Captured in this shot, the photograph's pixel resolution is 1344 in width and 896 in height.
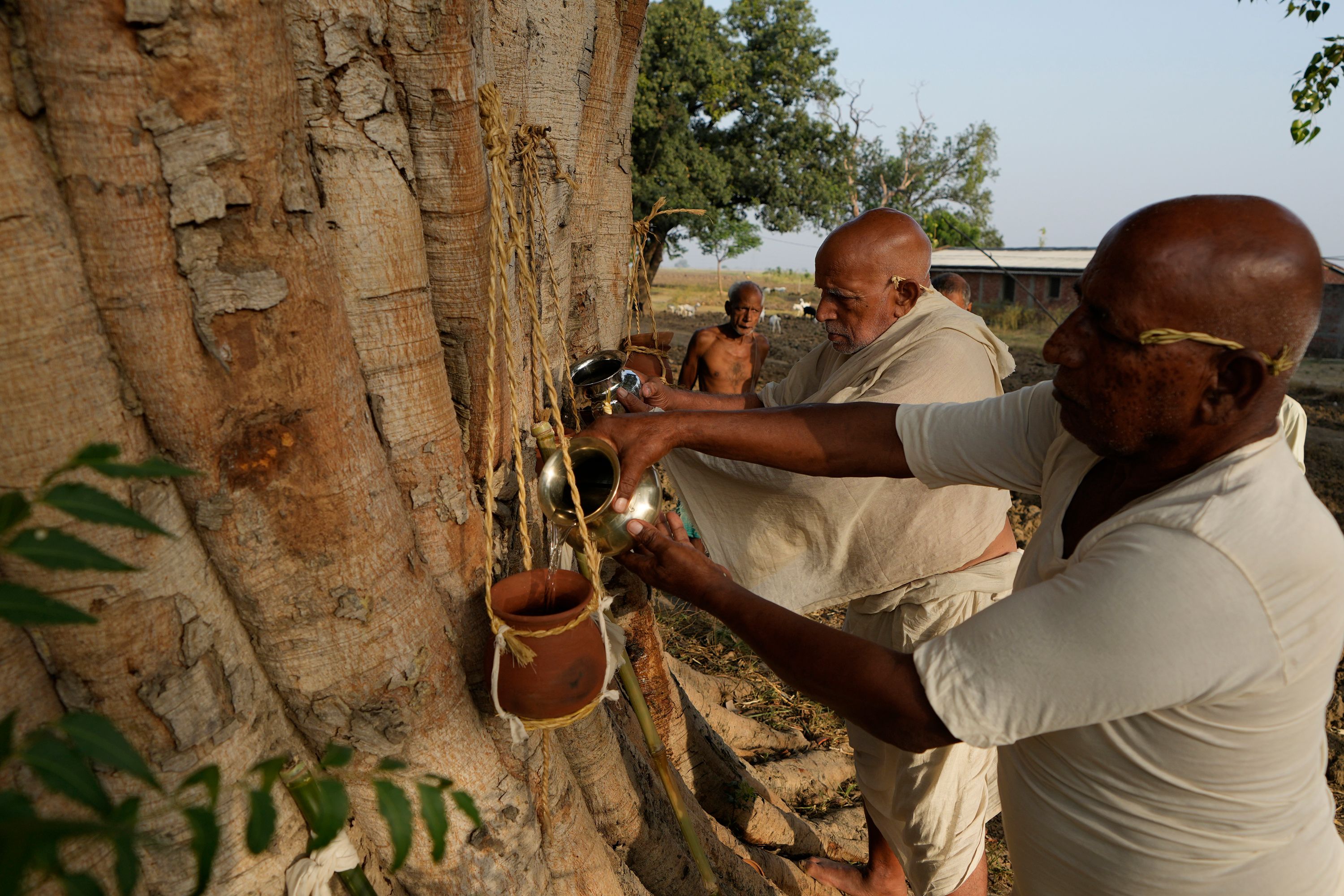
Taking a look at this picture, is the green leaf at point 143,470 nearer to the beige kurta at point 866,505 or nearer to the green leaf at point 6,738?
the green leaf at point 6,738

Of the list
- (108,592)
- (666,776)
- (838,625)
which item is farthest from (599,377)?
(838,625)

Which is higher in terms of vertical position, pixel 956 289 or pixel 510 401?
pixel 510 401

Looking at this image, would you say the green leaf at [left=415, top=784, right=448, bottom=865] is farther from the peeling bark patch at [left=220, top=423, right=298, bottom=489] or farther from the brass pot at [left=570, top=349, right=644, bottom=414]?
the brass pot at [left=570, top=349, right=644, bottom=414]

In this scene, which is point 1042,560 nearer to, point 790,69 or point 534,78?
point 534,78

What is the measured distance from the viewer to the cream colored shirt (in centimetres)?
145

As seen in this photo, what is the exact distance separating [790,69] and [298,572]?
75.4ft

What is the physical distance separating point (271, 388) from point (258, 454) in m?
0.12

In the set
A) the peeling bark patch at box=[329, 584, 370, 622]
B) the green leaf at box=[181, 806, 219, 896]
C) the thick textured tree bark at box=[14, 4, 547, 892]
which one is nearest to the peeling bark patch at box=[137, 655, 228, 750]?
the thick textured tree bark at box=[14, 4, 547, 892]

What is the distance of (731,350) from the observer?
26.5 feet

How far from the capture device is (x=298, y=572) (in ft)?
5.30

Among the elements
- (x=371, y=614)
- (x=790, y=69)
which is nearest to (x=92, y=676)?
(x=371, y=614)

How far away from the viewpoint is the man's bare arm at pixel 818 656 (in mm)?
1675

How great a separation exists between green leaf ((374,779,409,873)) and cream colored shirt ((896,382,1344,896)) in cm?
103

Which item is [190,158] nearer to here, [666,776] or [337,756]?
[337,756]
